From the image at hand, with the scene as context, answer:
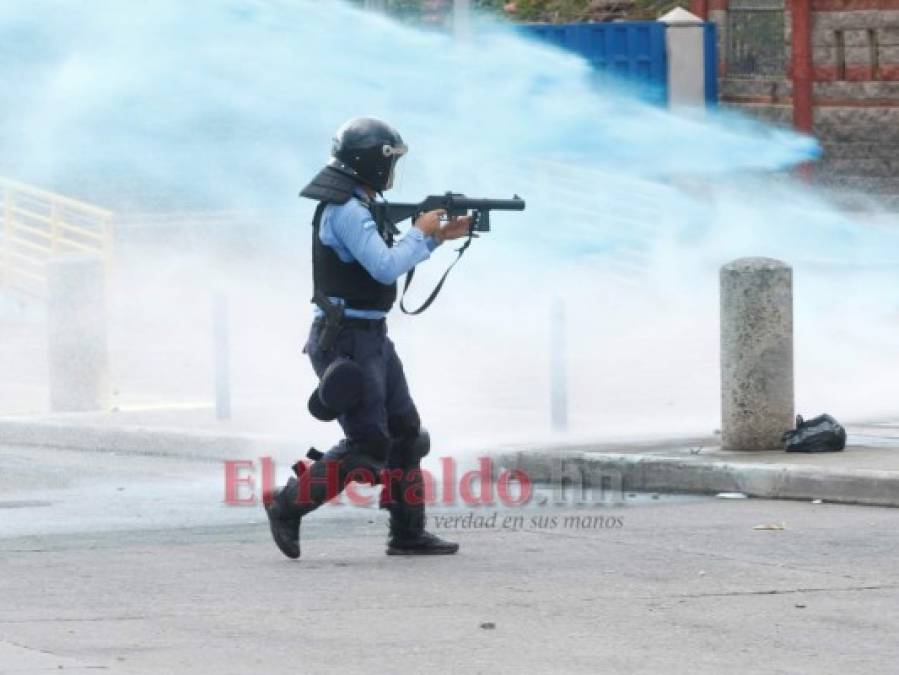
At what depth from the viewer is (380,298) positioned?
9555mm

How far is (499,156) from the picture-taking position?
24.7 meters

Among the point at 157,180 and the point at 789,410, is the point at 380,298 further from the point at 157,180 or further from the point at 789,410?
the point at 157,180

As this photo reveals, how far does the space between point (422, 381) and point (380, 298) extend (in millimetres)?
6929

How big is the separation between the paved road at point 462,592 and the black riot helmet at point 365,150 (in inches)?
61.2

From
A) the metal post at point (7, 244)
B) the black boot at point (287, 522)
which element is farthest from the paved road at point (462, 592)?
the metal post at point (7, 244)

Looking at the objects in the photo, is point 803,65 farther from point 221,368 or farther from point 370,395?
point 370,395

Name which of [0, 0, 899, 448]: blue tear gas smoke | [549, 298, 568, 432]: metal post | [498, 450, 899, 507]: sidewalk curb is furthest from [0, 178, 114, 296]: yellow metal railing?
[498, 450, 899, 507]: sidewalk curb

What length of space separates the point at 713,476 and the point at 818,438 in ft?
2.19

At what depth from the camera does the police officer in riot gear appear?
9422 mm

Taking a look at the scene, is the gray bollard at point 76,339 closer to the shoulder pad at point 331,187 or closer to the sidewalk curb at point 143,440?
the sidewalk curb at point 143,440

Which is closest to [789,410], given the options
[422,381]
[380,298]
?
[380,298]

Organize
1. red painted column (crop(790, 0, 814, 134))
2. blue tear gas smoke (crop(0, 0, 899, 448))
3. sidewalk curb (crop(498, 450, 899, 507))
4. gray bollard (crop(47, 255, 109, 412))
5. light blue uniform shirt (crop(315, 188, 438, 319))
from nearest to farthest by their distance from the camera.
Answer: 1. light blue uniform shirt (crop(315, 188, 438, 319))
2. sidewalk curb (crop(498, 450, 899, 507))
3. gray bollard (crop(47, 255, 109, 412))
4. blue tear gas smoke (crop(0, 0, 899, 448))
5. red painted column (crop(790, 0, 814, 134))

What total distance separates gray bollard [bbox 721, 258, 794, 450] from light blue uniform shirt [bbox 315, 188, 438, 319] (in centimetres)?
329

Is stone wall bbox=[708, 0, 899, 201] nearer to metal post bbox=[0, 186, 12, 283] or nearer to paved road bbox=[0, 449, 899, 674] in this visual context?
metal post bbox=[0, 186, 12, 283]
